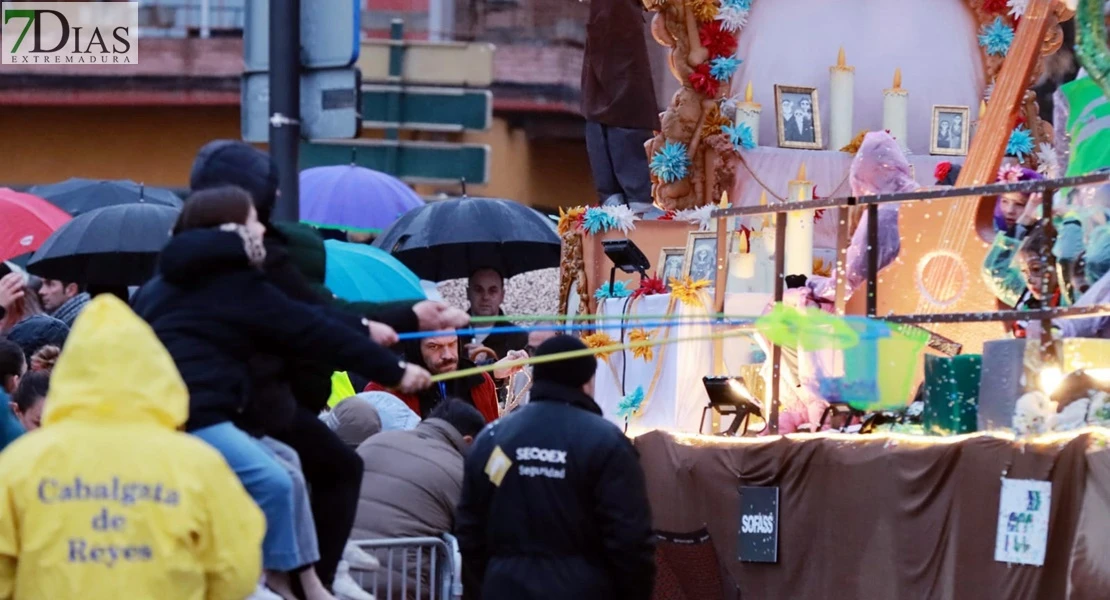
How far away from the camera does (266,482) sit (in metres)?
6.80

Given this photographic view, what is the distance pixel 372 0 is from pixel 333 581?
22.0m

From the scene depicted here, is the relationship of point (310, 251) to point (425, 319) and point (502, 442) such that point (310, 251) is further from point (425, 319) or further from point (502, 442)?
point (502, 442)

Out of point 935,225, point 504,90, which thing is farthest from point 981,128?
→ point 504,90

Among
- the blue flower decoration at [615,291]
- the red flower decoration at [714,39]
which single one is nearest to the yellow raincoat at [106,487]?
A: the blue flower decoration at [615,291]

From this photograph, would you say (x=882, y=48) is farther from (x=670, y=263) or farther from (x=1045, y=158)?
(x=670, y=263)

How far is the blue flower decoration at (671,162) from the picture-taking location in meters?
14.4

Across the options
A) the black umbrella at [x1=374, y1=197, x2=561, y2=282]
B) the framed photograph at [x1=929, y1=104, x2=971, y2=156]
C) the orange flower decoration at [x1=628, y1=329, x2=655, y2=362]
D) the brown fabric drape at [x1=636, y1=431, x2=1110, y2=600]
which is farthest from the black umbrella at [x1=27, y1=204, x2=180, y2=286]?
the framed photograph at [x1=929, y1=104, x2=971, y2=156]

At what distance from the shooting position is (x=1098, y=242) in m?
9.46

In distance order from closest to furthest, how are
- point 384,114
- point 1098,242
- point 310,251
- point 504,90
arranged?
point 310,251
point 1098,242
point 384,114
point 504,90

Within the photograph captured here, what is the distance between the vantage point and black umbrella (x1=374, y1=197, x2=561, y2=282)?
15.4 metres

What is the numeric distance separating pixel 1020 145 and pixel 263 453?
8.33 meters

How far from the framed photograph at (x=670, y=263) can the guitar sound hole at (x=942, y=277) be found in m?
3.01

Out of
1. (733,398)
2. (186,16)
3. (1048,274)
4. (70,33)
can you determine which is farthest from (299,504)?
(186,16)

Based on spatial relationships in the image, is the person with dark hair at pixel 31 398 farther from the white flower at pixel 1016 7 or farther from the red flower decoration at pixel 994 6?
the white flower at pixel 1016 7
